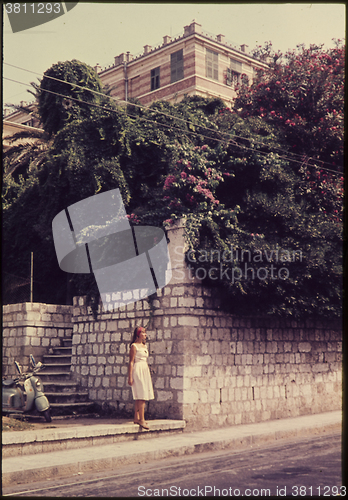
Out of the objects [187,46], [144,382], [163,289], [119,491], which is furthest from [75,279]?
[187,46]

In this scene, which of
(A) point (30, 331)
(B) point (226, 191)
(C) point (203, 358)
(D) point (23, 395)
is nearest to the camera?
(D) point (23, 395)

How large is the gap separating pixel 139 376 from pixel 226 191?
4.96 m

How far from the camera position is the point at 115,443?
9.30 m

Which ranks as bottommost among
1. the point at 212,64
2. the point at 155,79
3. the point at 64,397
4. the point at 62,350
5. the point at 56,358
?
the point at 64,397

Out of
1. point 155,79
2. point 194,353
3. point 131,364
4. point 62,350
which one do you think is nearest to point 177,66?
point 155,79

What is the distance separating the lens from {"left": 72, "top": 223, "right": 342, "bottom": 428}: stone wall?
10.9 m

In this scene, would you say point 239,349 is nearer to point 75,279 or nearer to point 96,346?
point 96,346

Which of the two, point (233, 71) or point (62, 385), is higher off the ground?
point (233, 71)

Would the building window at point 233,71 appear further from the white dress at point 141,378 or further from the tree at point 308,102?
the white dress at point 141,378

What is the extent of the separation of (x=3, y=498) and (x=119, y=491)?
1277 millimetres

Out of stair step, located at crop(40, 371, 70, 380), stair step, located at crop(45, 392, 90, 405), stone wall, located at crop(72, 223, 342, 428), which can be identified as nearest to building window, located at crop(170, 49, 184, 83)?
stone wall, located at crop(72, 223, 342, 428)

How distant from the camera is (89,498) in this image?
19.3 ft

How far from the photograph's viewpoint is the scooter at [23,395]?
10406 millimetres

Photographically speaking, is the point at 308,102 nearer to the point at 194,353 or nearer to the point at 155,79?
the point at 194,353
